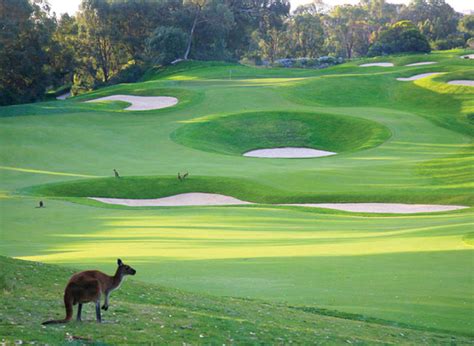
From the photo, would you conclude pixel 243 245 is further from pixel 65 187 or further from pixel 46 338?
pixel 65 187

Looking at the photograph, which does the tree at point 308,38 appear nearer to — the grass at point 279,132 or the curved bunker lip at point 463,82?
the curved bunker lip at point 463,82

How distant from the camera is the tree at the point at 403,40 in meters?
104

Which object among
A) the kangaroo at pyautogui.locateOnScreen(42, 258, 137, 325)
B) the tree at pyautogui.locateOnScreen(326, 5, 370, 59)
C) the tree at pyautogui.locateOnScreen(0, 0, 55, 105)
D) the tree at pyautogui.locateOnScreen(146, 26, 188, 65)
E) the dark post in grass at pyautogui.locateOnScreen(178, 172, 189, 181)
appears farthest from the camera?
the tree at pyautogui.locateOnScreen(326, 5, 370, 59)

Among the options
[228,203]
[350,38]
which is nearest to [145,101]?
[228,203]

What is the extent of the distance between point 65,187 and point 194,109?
26890mm

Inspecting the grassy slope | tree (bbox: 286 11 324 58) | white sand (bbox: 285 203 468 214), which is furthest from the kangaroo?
tree (bbox: 286 11 324 58)

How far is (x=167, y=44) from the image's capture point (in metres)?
94.9

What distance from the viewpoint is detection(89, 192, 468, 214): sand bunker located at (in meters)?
32.8

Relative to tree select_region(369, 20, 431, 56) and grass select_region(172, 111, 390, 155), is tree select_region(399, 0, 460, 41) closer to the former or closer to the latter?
tree select_region(369, 20, 431, 56)

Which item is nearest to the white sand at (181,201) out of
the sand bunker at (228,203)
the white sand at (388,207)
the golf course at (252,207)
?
the sand bunker at (228,203)

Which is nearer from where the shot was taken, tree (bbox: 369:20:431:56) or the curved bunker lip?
the curved bunker lip

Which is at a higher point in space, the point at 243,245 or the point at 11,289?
the point at 11,289

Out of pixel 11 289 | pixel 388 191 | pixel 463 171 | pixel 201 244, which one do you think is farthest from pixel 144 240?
pixel 463 171

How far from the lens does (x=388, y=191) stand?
116 feet
